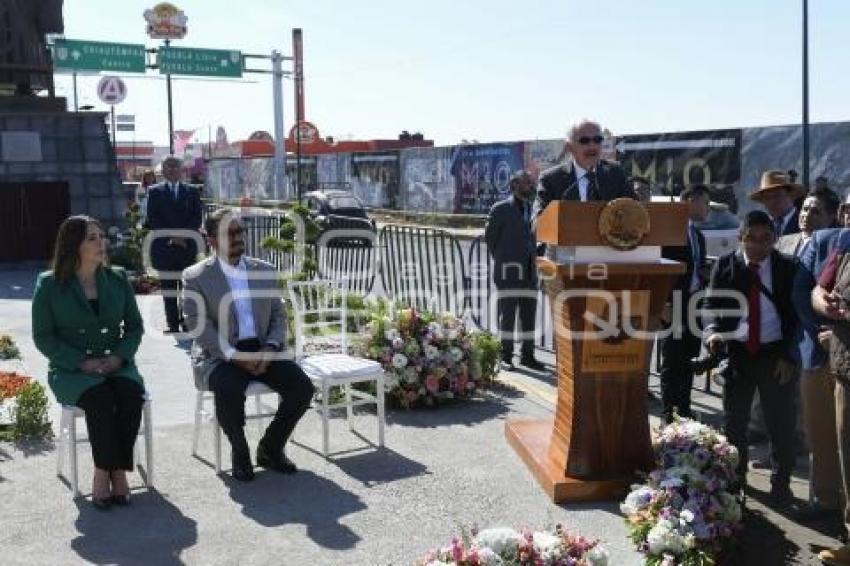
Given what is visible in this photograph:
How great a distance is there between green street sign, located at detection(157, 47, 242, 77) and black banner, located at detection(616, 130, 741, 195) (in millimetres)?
18967

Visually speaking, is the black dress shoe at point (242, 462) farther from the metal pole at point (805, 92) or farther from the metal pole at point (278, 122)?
the metal pole at point (278, 122)

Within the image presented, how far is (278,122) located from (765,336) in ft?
120

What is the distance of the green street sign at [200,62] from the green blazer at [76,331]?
31747 millimetres

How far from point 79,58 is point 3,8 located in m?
16.0

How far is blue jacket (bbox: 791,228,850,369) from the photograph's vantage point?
187 inches

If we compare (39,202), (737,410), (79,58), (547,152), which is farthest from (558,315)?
(79,58)

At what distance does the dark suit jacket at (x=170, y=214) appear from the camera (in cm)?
1011

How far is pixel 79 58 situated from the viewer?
33250 mm

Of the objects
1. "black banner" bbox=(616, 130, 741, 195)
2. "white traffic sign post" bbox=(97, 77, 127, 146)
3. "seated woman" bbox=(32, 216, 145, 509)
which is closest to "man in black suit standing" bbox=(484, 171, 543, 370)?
"seated woman" bbox=(32, 216, 145, 509)

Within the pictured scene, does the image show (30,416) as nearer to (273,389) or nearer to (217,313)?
(217,313)

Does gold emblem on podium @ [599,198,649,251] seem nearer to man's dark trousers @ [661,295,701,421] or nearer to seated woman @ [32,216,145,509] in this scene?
man's dark trousers @ [661,295,701,421]

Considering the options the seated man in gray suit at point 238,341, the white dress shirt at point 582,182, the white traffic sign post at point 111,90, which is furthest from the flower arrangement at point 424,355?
the white traffic sign post at point 111,90

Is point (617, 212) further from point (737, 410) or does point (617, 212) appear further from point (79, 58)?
point (79, 58)

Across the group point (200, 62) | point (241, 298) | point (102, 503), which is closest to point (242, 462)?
point (102, 503)
